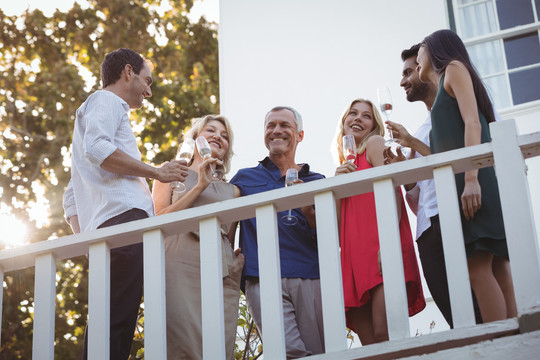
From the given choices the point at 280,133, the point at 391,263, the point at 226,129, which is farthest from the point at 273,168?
the point at 391,263

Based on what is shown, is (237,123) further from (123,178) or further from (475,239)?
(475,239)

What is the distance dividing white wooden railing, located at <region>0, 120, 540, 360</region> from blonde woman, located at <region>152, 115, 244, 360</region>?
0.46 meters

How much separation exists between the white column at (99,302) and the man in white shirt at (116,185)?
0.59 feet

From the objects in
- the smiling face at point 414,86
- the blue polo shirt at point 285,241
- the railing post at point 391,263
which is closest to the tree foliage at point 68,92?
the blue polo shirt at point 285,241

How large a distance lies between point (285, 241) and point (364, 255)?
464mm

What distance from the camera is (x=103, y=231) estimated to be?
12.6 feet

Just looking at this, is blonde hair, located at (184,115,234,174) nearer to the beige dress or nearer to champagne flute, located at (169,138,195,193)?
champagne flute, located at (169,138,195,193)

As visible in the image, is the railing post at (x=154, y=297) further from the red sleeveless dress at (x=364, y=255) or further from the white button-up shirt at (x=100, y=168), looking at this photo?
the red sleeveless dress at (x=364, y=255)

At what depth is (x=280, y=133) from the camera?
16.6 ft

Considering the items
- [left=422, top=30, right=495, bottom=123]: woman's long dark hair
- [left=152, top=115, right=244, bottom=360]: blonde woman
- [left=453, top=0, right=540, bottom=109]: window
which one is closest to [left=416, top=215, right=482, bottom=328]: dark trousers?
[left=422, top=30, right=495, bottom=123]: woman's long dark hair

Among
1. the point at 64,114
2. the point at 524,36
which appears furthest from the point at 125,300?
the point at 64,114

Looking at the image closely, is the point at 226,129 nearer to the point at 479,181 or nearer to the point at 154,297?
the point at 154,297

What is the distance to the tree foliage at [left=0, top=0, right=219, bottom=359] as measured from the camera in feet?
39.2

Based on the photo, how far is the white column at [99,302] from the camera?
12.1 feet
